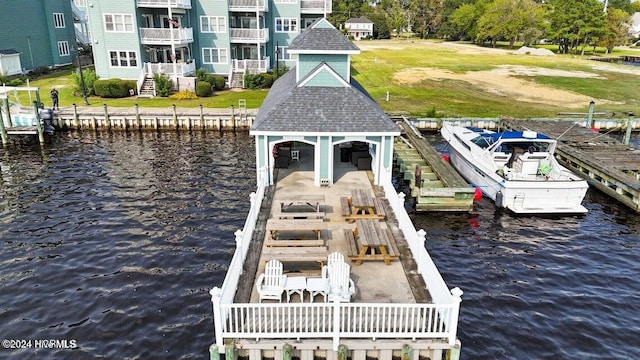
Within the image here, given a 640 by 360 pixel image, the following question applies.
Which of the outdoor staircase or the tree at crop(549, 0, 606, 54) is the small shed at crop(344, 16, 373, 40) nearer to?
the tree at crop(549, 0, 606, 54)

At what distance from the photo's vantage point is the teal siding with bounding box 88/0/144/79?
4656cm

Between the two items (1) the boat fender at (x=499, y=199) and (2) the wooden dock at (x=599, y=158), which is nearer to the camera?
(1) the boat fender at (x=499, y=199)

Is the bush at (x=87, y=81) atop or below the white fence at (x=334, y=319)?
atop

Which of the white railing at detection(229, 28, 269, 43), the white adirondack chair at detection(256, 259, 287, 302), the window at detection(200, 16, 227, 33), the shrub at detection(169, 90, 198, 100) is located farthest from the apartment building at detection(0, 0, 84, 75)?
the white adirondack chair at detection(256, 259, 287, 302)

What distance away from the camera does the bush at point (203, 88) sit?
4641 centimetres

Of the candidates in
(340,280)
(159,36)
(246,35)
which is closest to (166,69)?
(159,36)

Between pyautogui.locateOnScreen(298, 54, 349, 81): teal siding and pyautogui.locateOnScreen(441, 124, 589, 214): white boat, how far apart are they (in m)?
9.87

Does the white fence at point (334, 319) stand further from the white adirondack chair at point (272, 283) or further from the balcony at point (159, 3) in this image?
the balcony at point (159, 3)

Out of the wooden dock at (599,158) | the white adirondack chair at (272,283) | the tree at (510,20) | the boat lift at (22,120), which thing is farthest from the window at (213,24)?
the tree at (510,20)

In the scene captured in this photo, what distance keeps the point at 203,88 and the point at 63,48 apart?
31.1 meters

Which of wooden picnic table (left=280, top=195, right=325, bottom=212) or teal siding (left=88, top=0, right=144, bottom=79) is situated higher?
teal siding (left=88, top=0, right=144, bottom=79)

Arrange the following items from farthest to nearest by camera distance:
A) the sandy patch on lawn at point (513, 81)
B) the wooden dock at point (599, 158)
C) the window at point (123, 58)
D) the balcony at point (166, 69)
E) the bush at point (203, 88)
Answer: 1. the sandy patch on lawn at point (513, 81)
2. the window at point (123, 58)
3. the balcony at point (166, 69)
4. the bush at point (203, 88)
5. the wooden dock at point (599, 158)

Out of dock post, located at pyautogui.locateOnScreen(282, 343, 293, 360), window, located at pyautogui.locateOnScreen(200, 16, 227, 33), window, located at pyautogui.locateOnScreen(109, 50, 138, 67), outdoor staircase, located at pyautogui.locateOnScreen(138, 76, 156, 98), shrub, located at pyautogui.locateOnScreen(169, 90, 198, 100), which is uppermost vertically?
window, located at pyautogui.locateOnScreen(200, 16, 227, 33)

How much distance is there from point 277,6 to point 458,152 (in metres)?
33.7
